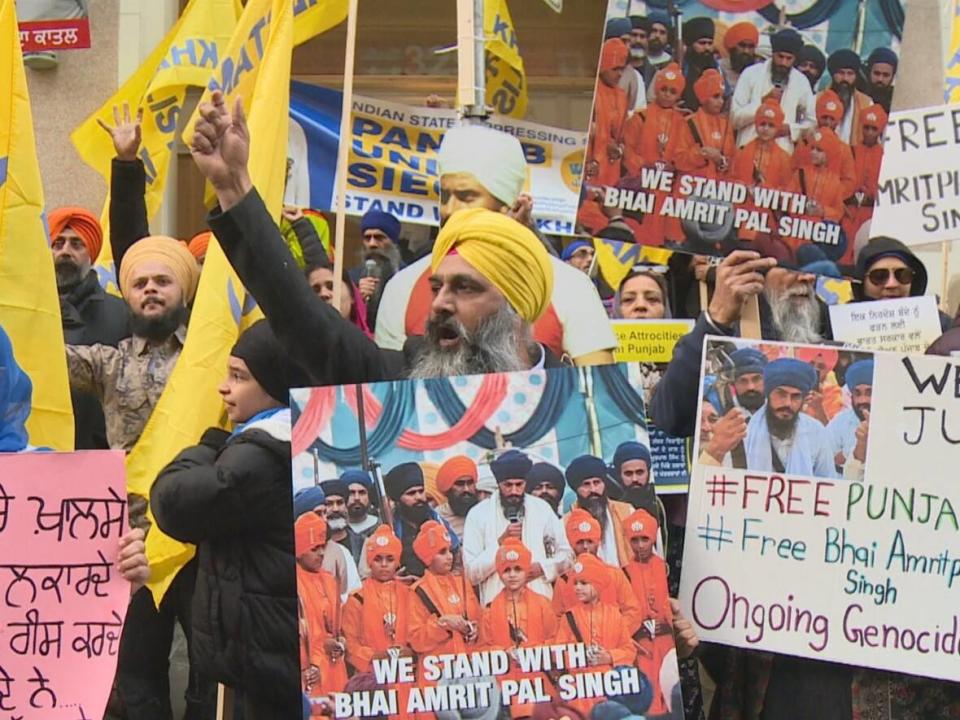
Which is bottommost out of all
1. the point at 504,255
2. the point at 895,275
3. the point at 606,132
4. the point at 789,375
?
the point at 789,375

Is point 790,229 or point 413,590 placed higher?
point 790,229

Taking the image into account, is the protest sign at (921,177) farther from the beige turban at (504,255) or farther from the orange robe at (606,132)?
the beige turban at (504,255)

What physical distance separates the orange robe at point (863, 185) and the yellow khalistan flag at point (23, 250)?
7.82 ft

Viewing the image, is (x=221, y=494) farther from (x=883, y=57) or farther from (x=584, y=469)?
(x=883, y=57)

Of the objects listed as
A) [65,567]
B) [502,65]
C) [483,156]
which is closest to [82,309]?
[483,156]

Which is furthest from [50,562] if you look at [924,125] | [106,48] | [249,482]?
[106,48]

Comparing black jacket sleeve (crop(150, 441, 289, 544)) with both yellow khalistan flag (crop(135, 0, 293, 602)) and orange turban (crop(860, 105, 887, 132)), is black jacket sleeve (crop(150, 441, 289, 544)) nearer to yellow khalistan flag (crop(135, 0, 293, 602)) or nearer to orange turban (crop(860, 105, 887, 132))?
yellow khalistan flag (crop(135, 0, 293, 602))

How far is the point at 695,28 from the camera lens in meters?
4.11

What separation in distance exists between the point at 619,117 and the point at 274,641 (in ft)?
5.33

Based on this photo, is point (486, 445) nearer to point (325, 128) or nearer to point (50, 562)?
point (50, 562)

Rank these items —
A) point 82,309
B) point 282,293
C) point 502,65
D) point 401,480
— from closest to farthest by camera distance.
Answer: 1. point 401,480
2. point 282,293
3. point 82,309
4. point 502,65

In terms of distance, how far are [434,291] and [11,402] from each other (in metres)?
1.04

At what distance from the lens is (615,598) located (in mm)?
3180

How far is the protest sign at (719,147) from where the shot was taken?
4070 millimetres
